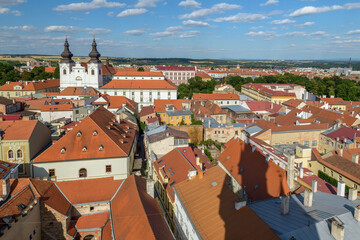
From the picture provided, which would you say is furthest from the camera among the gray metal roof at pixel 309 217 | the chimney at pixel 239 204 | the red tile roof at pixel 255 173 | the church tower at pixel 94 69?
the church tower at pixel 94 69

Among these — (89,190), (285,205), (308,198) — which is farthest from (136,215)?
(308,198)

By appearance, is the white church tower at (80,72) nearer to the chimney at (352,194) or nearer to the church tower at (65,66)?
the church tower at (65,66)

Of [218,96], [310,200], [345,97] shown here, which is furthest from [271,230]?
[345,97]

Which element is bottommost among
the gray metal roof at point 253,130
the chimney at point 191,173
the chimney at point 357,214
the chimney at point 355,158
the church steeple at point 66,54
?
the chimney at point 355,158

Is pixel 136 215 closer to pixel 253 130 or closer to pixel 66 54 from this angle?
pixel 253 130

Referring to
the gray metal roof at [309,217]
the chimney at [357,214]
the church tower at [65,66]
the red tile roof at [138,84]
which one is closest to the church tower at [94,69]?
the red tile roof at [138,84]

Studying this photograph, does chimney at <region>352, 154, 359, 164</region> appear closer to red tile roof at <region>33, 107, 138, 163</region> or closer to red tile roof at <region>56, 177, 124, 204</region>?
red tile roof at <region>33, 107, 138, 163</region>

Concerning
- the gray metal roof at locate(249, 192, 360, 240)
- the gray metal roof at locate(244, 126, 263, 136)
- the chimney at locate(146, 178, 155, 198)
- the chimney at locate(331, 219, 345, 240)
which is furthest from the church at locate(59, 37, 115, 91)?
the chimney at locate(331, 219, 345, 240)
